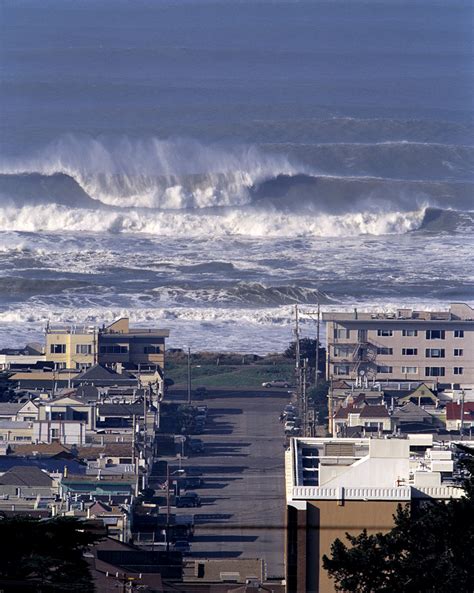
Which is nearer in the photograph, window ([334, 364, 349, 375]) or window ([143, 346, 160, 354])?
window ([334, 364, 349, 375])

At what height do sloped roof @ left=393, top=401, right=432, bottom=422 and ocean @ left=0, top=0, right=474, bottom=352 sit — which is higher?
ocean @ left=0, top=0, right=474, bottom=352

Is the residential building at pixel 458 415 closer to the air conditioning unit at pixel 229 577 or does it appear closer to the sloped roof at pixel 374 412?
the sloped roof at pixel 374 412

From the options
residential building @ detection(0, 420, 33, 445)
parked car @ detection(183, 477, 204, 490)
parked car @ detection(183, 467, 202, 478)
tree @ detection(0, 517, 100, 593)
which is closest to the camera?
tree @ detection(0, 517, 100, 593)

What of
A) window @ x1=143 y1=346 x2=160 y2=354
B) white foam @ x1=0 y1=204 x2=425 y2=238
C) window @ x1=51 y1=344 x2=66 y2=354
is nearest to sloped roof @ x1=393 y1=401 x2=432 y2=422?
window @ x1=143 y1=346 x2=160 y2=354

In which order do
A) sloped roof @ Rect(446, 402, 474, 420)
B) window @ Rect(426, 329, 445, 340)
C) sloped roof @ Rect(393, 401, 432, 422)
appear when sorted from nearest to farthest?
sloped roof @ Rect(393, 401, 432, 422)
sloped roof @ Rect(446, 402, 474, 420)
window @ Rect(426, 329, 445, 340)

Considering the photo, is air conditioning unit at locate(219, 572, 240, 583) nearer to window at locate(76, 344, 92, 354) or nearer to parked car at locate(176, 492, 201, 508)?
parked car at locate(176, 492, 201, 508)

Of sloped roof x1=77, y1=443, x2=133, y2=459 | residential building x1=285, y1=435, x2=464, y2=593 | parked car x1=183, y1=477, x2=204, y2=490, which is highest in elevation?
sloped roof x1=77, y1=443, x2=133, y2=459

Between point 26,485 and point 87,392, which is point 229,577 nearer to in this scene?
point 26,485
